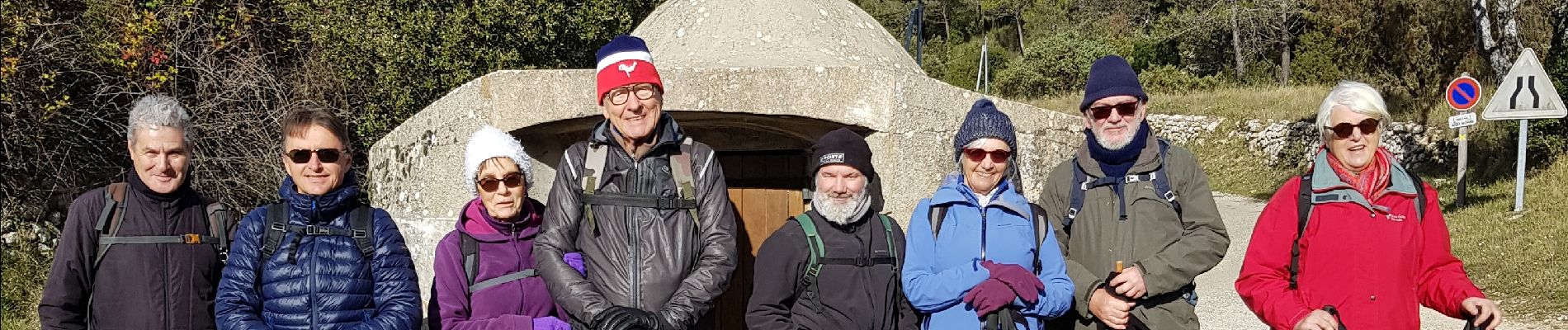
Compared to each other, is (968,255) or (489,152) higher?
(489,152)

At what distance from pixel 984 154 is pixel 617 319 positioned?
3.97 ft

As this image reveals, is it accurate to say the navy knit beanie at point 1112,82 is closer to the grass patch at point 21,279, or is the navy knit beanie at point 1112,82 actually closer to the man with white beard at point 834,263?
the man with white beard at point 834,263

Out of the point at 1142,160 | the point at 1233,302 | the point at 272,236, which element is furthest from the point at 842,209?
the point at 1233,302

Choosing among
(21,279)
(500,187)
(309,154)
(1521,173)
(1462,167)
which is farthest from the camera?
(1462,167)

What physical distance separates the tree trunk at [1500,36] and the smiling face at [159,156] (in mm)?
13716

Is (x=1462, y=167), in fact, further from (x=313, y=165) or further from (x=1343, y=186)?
(x=313, y=165)

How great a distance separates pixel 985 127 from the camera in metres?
3.34

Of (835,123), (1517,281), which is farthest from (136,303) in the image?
(1517,281)

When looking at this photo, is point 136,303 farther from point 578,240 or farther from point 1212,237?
point 1212,237

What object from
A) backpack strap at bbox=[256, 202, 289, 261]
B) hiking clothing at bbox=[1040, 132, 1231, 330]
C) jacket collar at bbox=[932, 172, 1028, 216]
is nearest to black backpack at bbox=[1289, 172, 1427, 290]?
hiking clothing at bbox=[1040, 132, 1231, 330]

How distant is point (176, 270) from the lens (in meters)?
3.43

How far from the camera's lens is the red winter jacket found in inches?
117

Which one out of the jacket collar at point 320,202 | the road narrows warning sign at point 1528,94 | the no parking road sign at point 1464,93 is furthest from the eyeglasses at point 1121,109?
the no parking road sign at point 1464,93

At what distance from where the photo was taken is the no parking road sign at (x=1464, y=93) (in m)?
10.5
